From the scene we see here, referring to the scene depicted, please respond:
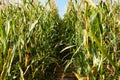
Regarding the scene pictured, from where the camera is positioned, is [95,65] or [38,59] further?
[38,59]

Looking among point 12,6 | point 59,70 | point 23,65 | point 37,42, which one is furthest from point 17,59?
point 12,6

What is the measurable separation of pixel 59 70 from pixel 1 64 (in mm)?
1874

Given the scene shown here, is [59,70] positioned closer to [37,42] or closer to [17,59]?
[37,42]

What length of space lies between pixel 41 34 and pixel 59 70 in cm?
68

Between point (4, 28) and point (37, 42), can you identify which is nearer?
point (4, 28)

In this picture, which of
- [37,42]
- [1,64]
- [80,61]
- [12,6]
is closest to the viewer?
[1,64]

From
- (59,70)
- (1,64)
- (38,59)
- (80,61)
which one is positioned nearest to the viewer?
(1,64)

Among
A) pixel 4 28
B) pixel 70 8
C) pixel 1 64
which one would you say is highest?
pixel 70 8

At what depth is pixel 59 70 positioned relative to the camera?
171 inches

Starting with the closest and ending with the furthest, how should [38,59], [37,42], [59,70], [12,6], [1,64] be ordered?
[1,64], [38,59], [37,42], [59,70], [12,6]

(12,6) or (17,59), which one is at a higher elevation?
(12,6)

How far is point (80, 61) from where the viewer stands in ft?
9.85

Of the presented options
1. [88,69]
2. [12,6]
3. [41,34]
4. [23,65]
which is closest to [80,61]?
[88,69]

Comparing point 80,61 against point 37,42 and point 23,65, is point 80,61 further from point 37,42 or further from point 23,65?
point 37,42
